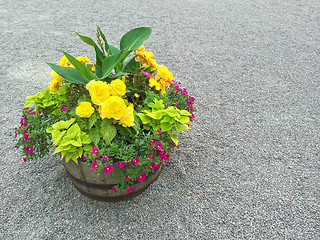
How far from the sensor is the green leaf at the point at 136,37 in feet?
6.39

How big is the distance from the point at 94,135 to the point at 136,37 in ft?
2.40

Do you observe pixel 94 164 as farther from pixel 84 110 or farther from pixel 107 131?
pixel 84 110

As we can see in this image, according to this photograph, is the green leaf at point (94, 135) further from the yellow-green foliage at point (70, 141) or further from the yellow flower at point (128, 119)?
the yellow flower at point (128, 119)

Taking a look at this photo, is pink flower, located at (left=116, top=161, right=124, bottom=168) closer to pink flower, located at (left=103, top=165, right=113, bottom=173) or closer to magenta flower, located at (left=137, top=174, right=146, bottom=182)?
pink flower, located at (left=103, top=165, right=113, bottom=173)

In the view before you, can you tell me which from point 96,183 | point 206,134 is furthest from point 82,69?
point 206,134

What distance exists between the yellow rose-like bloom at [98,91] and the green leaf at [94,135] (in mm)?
193

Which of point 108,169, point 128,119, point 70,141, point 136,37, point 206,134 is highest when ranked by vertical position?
point 136,37

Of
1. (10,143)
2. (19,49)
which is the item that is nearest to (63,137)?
(10,143)

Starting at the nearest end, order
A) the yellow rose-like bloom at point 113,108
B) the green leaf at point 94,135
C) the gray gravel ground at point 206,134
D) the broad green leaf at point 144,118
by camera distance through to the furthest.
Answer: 1. the yellow rose-like bloom at point 113,108
2. the green leaf at point 94,135
3. the broad green leaf at point 144,118
4. the gray gravel ground at point 206,134

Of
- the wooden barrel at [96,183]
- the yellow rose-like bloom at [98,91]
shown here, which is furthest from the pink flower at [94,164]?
the yellow rose-like bloom at [98,91]

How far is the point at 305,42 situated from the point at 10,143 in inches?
173

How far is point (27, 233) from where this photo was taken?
191 cm

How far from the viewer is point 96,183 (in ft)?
6.13

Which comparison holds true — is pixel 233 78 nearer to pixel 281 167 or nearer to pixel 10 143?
pixel 281 167
